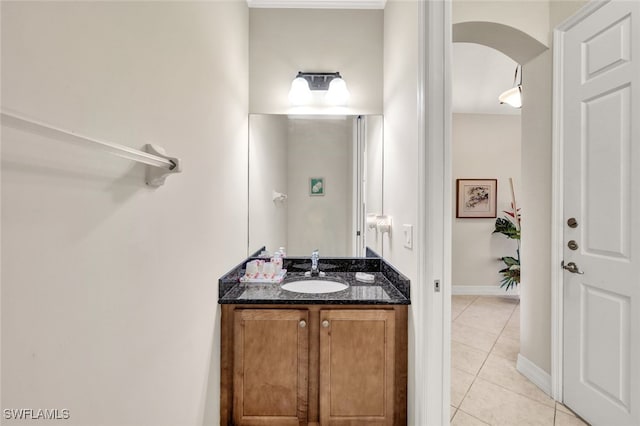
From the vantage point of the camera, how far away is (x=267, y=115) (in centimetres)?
209

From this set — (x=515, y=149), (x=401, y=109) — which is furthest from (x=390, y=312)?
(x=515, y=149)

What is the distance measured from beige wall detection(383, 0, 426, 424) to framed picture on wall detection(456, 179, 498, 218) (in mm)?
2641

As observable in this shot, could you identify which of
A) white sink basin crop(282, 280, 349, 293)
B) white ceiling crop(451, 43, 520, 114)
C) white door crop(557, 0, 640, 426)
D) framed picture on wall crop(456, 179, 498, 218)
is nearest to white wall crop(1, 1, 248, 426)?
white sink basin crop(282, 280, 349, 293)

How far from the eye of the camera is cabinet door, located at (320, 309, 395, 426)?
154 centimetres

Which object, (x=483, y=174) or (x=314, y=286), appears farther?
(x=483, y=174)

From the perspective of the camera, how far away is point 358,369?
154cm

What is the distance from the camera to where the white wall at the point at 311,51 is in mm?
2059

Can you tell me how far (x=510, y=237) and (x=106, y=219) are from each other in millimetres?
4500

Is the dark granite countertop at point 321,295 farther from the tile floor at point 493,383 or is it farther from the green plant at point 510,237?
the green plant at point 510,237

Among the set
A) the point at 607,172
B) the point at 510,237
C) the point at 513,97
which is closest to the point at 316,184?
the point at 607,172

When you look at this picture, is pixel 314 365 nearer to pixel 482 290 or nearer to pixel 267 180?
pixel 267 180

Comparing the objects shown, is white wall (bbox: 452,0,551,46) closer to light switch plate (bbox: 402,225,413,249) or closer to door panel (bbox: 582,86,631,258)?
door panel (bbox: 582,86,631,258)

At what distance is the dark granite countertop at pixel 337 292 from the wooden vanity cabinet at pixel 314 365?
0.13 feet

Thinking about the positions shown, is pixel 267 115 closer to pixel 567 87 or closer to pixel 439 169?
pixel 439 169
